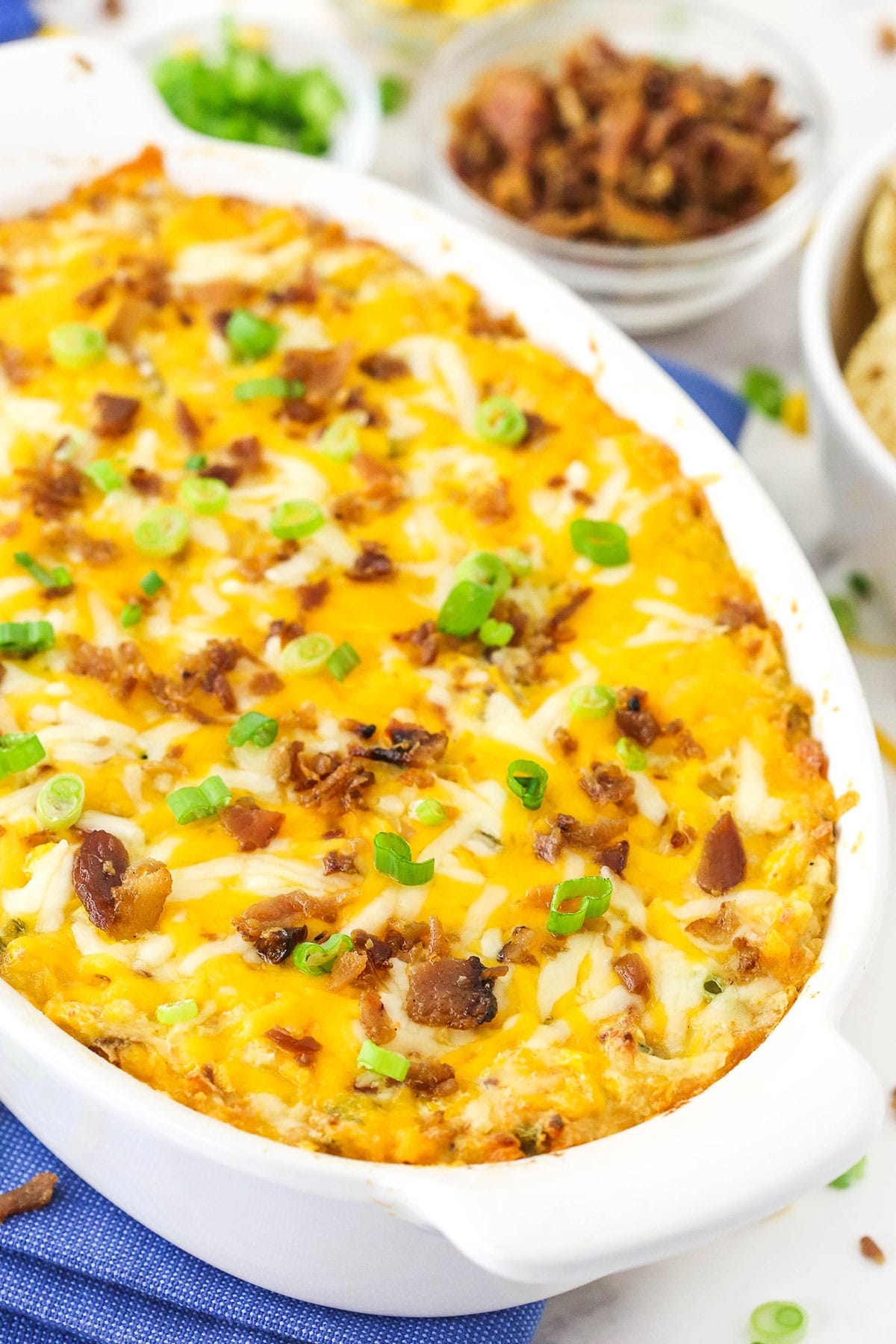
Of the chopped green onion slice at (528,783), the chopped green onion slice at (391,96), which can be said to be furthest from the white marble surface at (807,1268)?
the chopped green onion slice at (391,96)

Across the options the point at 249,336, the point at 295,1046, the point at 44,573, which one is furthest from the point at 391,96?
the point at 295,1046

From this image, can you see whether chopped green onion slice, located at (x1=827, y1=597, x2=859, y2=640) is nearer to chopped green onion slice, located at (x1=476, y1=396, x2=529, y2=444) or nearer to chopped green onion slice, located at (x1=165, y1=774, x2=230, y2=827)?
chopped green onion slice, located at (x1=476, y1=396, x2=529, y2=444)

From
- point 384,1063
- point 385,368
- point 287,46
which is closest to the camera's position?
point 384,1063

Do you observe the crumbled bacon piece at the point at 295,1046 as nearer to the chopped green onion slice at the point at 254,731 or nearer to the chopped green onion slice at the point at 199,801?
the chopped green onion slice at the point at 199,801

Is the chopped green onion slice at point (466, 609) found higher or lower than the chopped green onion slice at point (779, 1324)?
higher

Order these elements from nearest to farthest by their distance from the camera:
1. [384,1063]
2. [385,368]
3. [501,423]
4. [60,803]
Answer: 1. [384,1063]
2. [60,803]
3. [501,423]
4. [385,368]

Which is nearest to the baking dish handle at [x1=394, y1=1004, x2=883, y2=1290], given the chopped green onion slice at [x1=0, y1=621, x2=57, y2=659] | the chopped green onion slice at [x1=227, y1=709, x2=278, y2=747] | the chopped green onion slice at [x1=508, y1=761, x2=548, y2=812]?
the chopped green onion slice at [x1=508, y1=761, x2=548, y2=812]

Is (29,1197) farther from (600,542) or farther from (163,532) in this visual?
(600,542)
